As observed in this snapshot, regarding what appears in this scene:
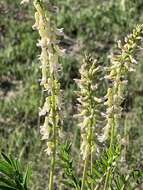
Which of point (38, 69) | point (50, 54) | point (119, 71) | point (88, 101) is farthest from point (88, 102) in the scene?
point (38, 69)

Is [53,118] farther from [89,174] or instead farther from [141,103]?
[141,103]

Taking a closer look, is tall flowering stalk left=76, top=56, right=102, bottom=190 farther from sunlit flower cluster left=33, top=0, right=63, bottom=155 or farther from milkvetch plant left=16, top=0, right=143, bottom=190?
sunlit flower cluster left=33, top=0, right=63, bottom=155

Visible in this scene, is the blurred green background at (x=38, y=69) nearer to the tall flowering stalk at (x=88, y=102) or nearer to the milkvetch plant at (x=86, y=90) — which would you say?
the milkvetch plant at (x=86, y=90)

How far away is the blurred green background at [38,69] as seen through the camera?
5312 millimetres

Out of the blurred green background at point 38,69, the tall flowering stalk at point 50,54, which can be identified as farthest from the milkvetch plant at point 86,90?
the blurred green background at point 38,69

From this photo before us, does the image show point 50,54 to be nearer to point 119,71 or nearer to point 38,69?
point 119,71

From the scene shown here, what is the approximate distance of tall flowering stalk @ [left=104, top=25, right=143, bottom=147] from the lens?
223 centimetres

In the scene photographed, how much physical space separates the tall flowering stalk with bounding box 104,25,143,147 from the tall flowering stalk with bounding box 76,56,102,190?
0.32 feet

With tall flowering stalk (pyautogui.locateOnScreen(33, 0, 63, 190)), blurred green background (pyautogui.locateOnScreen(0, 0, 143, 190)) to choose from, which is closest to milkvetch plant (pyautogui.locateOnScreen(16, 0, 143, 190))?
tall flowering stalk (pyautogui.locateOnScreen(33, 0, 63, 190))

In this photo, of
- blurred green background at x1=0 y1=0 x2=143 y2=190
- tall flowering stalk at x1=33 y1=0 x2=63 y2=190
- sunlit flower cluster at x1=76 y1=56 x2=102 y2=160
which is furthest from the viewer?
blurred green background at x1=0 y1=0 x2=143 y2=190

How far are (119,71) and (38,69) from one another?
417 centimetres

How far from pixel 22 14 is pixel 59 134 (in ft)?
18.5

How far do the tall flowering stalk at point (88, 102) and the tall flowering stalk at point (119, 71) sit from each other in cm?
10

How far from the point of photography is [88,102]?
2.24m
